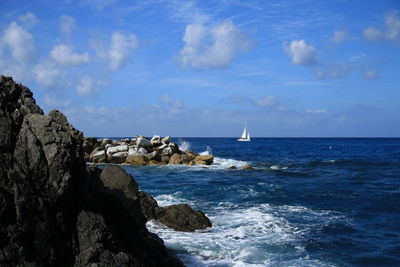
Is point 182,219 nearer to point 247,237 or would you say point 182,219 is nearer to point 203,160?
point 247,237

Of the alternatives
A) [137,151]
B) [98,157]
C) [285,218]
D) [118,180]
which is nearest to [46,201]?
[118,180]

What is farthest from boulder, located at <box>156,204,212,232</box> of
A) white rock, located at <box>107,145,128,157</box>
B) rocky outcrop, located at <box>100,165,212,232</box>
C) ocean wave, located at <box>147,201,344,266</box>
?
white rock, located at <box>107,145,128,157</box>

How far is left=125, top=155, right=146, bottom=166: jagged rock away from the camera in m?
43.3

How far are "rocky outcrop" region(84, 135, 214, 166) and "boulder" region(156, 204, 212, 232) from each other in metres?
27.1

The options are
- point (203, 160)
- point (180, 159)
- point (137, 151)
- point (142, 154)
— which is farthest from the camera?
point (137, 151)

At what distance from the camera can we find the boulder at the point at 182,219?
1591 cm

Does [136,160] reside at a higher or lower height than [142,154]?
lower

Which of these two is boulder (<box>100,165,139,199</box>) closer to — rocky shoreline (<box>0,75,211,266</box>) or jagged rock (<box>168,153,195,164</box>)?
rocky shoreline (<box>0,75,211,266</box>)

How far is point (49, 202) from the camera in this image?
7.52 metres

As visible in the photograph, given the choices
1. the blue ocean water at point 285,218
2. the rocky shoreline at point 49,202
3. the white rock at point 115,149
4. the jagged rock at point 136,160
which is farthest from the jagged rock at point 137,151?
the rocky shoreline at point 49,202

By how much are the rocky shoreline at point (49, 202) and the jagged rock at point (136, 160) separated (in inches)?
1351

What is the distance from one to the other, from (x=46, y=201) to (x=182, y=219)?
9233 mm

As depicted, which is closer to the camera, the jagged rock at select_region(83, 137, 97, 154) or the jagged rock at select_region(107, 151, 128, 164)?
the jagged rock at select_region(107, 151, 128, 164)

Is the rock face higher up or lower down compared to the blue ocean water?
higher up
